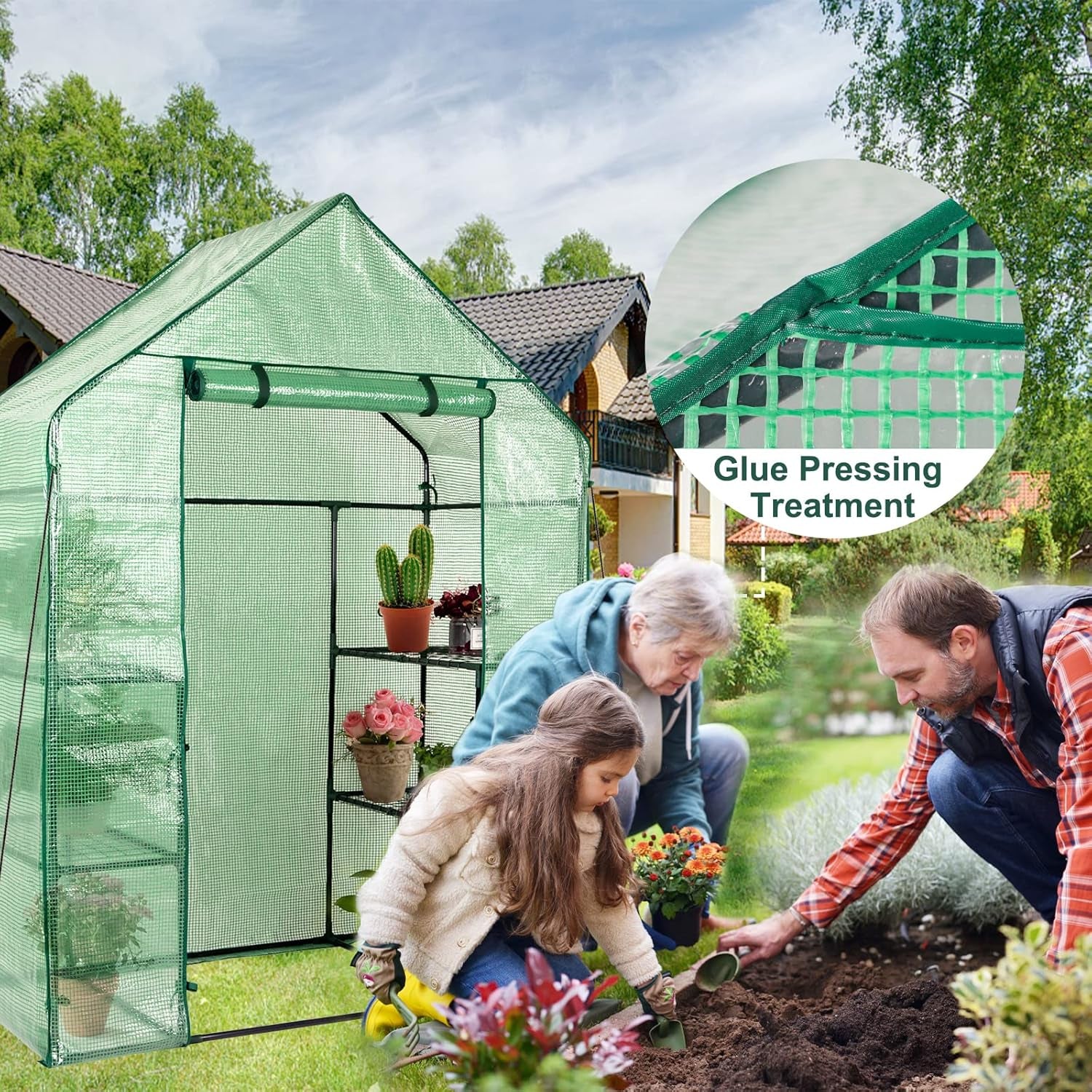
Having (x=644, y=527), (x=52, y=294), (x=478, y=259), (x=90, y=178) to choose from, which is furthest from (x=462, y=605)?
(x=478, y=259)

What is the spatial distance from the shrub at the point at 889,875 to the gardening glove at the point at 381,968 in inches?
64.0

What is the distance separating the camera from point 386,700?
494cm

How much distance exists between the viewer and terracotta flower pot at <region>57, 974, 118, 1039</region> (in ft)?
11.6

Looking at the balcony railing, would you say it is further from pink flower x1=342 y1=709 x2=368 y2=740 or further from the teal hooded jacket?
the teal hooded jacket

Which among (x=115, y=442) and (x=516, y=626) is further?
(x=516, y=626)

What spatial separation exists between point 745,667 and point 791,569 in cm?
259

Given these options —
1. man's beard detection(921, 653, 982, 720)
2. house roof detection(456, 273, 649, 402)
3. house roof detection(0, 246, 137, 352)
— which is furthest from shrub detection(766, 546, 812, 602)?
house roof detection(0, 246, 137, 352)

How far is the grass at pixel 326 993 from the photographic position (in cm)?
358

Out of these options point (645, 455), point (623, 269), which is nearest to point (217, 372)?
point (645, 455)

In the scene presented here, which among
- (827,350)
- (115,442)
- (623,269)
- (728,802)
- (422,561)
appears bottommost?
(728,802)

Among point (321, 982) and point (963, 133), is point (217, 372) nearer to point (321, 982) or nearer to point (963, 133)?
point (321, 982)

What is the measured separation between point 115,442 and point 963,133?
37.3 feet

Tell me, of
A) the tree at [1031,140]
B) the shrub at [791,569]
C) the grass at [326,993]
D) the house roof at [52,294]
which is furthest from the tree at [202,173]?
the grass at [326,993]

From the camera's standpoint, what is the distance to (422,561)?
4.85 metres
